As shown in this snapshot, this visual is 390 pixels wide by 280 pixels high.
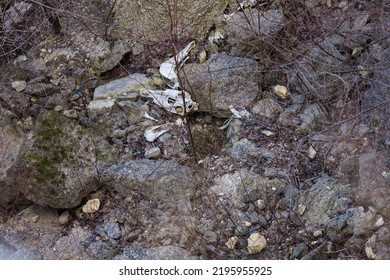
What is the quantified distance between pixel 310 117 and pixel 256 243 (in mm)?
666

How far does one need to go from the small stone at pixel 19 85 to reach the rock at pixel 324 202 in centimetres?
149

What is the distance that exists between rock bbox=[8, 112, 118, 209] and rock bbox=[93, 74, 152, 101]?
266 mm

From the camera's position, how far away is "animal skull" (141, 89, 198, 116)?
2.94 meters

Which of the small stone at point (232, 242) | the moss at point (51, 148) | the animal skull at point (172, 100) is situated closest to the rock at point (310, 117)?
the animal skull at point (172, 100)

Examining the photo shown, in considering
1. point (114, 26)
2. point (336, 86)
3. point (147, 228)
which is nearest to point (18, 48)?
point (114, 26)

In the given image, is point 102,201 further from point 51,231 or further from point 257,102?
point 257,102

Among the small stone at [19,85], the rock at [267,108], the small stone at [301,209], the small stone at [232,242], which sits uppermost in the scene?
the small stone at [19,85]

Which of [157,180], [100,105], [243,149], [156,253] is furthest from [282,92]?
[156,253]

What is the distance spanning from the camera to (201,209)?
265 centimetres

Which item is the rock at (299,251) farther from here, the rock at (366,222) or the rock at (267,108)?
the rock at (267,108)

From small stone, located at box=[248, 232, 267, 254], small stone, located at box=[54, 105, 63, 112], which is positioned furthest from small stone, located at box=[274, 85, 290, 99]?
small stone, located at box=[54, 105, 63, 112]

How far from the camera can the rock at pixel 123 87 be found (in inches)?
120

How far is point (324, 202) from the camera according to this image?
252 cm

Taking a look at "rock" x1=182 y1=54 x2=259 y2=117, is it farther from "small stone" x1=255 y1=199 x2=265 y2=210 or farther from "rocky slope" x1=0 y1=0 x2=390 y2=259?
"small stone" x1=255 y1=199 x2=265 y2=210
